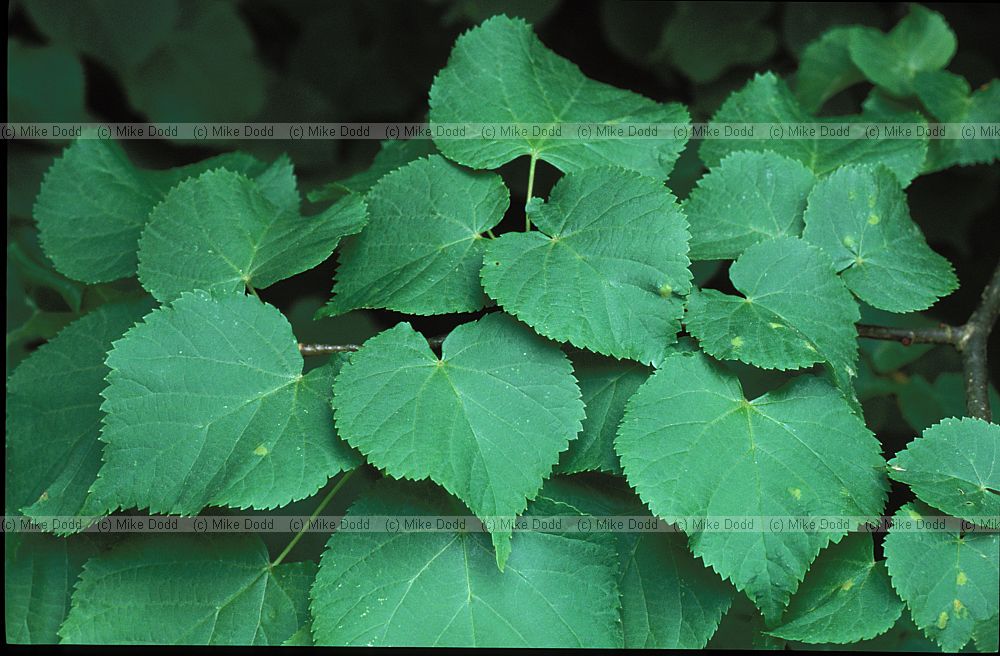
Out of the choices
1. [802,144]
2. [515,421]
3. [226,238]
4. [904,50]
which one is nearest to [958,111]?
[904,50]

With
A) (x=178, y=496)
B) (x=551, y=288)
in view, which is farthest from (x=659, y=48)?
(x=178, y=496)

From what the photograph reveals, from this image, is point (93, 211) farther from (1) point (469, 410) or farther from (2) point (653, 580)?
(2) point (653, 580)

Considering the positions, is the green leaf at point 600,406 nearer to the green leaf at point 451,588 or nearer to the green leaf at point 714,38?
the green leaf at point 451,588

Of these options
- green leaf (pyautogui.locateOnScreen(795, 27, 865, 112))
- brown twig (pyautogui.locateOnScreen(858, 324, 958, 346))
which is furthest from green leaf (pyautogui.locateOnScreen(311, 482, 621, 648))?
green leaf (pyautogui.locateOnScreen(795, 27, 865, 112))

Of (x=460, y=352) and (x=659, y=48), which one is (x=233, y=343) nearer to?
(x=460, y=352)
